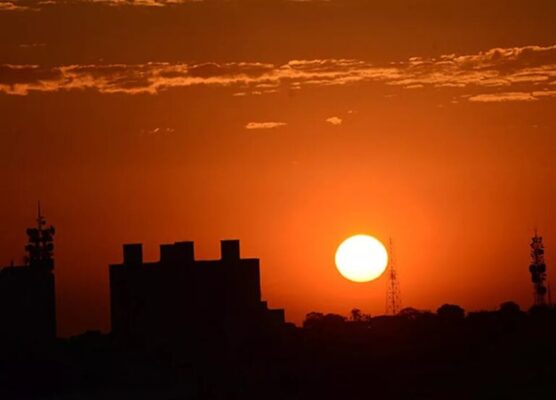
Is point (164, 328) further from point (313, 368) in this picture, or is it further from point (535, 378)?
point (535, 378)

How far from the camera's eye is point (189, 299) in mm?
92625

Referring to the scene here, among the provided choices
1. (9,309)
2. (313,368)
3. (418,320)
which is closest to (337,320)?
(418,320)

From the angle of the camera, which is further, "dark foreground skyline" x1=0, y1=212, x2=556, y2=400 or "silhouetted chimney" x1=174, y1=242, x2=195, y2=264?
"silhouetted chimney" x1=174, y1=242, x2=195, y2=264

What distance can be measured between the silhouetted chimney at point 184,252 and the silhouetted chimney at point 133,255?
81.6 inches

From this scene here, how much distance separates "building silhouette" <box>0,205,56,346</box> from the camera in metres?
85.4

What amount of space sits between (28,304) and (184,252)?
10.4 meters

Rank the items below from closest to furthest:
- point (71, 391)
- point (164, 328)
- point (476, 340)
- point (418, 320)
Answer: point (71, 391) < point (164, 328) < point (476, 340) < point (418, 320)

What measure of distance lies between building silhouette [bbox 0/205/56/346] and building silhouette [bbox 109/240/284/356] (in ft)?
12.5

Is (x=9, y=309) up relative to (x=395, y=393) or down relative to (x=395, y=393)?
up

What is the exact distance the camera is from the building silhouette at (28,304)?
8538 centimetres

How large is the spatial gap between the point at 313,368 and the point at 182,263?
31.6 ft

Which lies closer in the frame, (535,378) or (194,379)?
(194,379)

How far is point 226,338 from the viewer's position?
92188 millimetres

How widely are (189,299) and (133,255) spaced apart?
4166 mm
